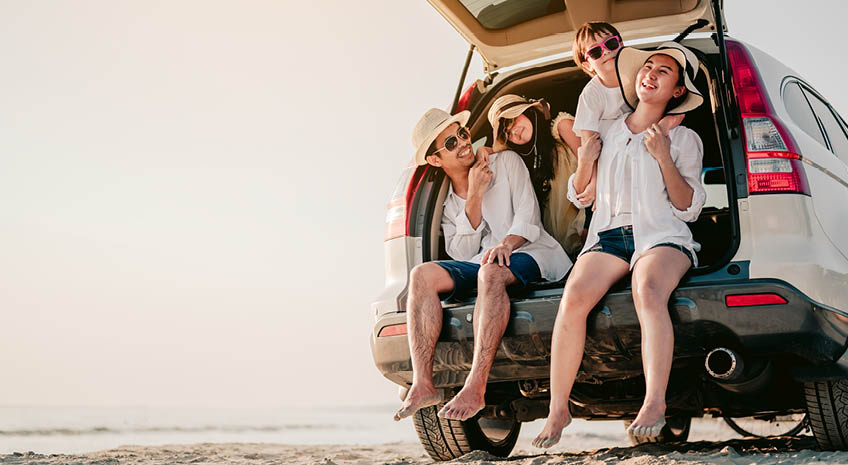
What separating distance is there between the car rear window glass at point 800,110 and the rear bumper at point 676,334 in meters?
0.85

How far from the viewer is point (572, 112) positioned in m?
4.77

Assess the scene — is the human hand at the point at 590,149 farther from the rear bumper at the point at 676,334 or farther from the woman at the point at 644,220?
the rear bumper at the point at 676,334

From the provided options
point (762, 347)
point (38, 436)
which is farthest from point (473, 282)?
point (38, 436)

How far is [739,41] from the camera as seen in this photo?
12.0 ft

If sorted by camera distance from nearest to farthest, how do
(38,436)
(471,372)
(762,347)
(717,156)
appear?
(762,347), (471,372), (717,156), (38,436)

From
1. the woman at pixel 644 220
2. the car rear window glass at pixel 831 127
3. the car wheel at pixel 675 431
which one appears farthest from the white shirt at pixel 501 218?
the car wheel at pixel 675 431

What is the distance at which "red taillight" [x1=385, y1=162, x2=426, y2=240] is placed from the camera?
4.07m

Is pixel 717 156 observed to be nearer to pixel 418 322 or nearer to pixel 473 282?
pixel 473 282

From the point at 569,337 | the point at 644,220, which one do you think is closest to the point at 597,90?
the point at 644,220

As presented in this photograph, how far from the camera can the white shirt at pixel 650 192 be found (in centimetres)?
346

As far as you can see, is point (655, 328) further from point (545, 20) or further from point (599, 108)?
point (545, 20)

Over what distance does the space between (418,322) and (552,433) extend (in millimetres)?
757

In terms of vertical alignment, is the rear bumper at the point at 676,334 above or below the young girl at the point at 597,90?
below

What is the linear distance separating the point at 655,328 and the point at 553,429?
52 cm
